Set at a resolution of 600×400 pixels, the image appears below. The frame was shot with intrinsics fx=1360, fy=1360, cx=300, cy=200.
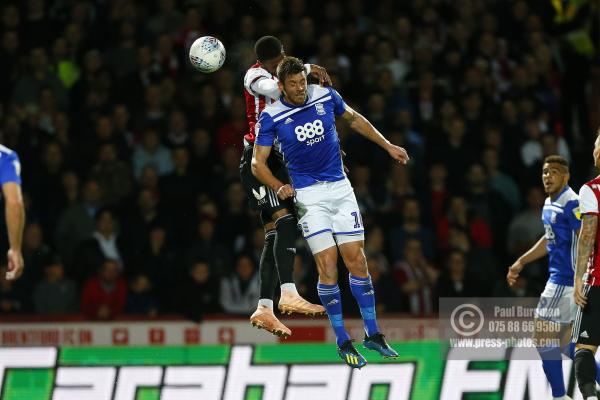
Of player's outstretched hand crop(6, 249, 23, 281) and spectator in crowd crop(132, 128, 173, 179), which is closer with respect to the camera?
player's outstretched hand crop(6, 249, 23, 281)

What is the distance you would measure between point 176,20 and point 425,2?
354 centimetres

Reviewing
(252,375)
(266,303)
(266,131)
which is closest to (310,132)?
(266,131)

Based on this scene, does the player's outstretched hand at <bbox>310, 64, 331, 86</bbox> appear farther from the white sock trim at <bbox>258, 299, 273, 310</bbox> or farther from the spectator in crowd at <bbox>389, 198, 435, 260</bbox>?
the spectator in crowd at <bbox>389, 198, 435, 260</bbox>

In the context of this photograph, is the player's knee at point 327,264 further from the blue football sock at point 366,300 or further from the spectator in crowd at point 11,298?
the spectator in crowd at point 11,298

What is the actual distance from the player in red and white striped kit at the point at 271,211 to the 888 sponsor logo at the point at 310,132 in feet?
1.04

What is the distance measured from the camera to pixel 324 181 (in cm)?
1077

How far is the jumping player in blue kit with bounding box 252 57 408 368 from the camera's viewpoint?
1057 cm

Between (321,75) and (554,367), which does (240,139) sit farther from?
(321,75)

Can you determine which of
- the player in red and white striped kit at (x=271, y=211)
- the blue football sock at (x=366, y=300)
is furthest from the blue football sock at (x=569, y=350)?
the player in red and white striped kit at (x=271, y=211)

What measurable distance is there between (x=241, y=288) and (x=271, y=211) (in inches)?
153

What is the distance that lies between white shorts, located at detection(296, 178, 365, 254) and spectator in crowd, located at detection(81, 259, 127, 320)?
14.0 feet

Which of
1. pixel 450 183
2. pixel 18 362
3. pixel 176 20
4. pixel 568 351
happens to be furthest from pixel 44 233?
pixel 568 351

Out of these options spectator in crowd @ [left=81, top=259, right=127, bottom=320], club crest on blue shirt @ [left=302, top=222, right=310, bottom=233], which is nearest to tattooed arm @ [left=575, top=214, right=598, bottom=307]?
club crest on blue shirt @ [left=302, top=222, right=310, bottom=233]

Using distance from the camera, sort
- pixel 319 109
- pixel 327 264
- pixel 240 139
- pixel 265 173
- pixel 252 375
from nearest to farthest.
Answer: pixel 265 173 → pixel 319 109 → pixel 327 264 → pixel 252 375 → pixel 240 139
